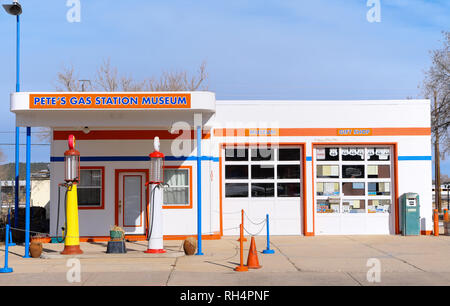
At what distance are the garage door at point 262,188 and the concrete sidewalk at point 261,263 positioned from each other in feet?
A: 5.09

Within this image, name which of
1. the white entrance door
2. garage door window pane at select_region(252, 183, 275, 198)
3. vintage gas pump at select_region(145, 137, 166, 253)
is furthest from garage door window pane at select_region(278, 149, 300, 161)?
vintage gas pump at select_region(145, 137, 166, 253)

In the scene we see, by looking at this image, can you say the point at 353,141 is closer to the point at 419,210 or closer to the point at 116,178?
the point at 419,210

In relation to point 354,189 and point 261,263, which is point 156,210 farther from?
point 354,189

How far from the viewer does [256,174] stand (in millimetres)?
18984

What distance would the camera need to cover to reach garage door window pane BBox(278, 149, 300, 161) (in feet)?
62.4

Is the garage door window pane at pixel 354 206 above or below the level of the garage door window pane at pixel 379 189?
below

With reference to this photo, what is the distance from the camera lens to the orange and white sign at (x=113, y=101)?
1483 centimetres

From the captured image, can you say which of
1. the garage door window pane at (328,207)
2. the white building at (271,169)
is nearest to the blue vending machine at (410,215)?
the white building at (271,169)

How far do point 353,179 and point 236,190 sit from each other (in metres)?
3.96

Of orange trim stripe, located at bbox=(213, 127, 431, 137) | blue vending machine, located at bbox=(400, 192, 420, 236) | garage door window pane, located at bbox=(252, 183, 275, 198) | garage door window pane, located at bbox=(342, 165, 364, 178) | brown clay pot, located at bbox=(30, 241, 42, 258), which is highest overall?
orange trim stripe, located at bbox=(213, 127, 431, 137)

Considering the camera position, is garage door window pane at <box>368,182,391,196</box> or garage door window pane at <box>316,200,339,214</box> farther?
garage door window pane at <box>368,182,391,196</box>

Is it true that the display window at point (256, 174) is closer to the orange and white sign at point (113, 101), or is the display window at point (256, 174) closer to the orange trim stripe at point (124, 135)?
the orange trim stripe at point (124, 135)

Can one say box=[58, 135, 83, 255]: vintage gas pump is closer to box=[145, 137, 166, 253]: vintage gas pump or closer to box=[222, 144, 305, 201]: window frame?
box=[145, 137, 166, 253]: vintage gas pump

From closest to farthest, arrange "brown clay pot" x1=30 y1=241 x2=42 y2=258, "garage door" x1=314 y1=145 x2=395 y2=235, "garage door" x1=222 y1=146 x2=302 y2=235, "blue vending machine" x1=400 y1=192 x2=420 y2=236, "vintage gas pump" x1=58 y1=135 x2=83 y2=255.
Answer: "brown clay pot" x1=30 y1=241 x2=42 y2=258 < "vintage gas pump" x1=58 y1=135 x2=83 y2=255 < "blue vending machine" x1=400 y1=192 x2=420 y2=236 < "garage door" x1=222 y1=146 x2=302 y2=235 < "garage door" x1=314 y1=145 x2=395 y2=235
